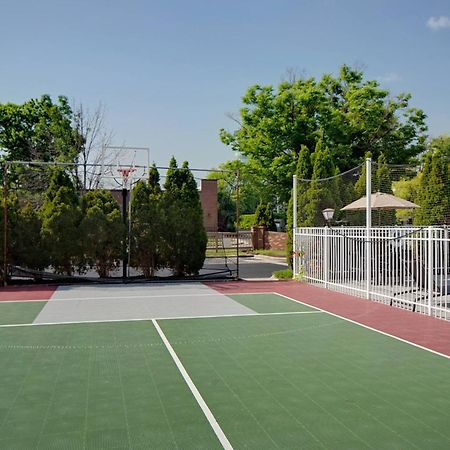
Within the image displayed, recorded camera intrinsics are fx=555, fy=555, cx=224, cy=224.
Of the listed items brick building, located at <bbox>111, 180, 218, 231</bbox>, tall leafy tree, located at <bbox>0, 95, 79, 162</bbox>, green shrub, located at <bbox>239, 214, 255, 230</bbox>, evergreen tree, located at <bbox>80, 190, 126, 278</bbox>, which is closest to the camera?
evergreen tree, located at <bbox>80, 190, 126, 278</bbox>

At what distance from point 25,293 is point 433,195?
13342 mm

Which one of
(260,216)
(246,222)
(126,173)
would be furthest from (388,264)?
(246,222)

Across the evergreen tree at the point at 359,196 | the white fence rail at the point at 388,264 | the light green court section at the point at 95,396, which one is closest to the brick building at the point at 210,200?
the evergreen tree at the point at 359,196

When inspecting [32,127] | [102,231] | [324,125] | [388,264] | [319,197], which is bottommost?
[388,264]

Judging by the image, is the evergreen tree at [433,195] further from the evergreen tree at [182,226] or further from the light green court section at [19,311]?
the light green court section at [19,311]

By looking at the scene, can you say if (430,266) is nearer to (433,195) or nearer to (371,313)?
(371,313)

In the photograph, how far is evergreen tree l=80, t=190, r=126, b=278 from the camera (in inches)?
639

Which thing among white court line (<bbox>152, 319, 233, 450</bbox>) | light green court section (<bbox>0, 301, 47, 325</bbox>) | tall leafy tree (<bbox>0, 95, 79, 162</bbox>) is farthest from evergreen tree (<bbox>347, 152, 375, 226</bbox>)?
tall leafy tree (<bbox>0, 95, 79, 162</bbox>)

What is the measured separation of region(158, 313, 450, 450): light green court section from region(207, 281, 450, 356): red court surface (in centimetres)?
46

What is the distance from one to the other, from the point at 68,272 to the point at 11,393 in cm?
1112

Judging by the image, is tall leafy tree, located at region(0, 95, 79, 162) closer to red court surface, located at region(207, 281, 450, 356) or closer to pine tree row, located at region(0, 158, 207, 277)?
pine tree row, located at region(0, 158, 207, 277)

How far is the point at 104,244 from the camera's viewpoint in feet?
53.8

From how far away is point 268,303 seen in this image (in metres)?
11.7

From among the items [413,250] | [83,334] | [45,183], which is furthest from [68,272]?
[45,183]
